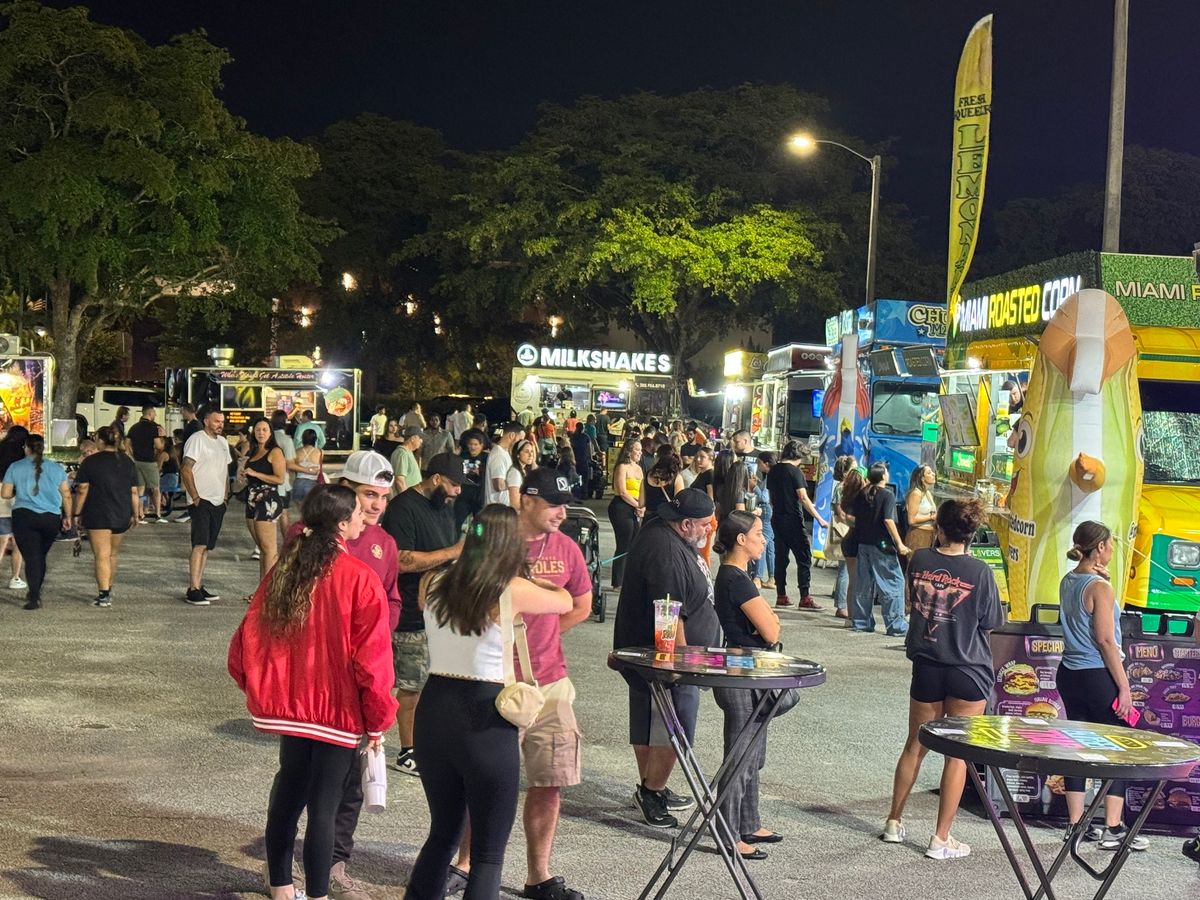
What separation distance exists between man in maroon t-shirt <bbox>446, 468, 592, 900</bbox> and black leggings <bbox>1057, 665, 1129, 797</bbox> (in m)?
2.54

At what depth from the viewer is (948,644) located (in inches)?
270

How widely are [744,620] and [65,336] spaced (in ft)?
112

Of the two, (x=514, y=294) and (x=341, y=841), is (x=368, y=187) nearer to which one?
(x=514, y=294)

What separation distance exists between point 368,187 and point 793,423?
3195 centimetres

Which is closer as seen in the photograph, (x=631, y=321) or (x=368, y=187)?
(x=631, y=321)

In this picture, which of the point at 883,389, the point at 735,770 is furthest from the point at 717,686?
the point at 883,389

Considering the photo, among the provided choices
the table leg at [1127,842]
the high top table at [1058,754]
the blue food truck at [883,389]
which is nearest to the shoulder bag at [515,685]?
the high top table at [1058,754]

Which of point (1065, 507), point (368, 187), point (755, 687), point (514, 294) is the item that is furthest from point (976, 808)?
point (368, 187)

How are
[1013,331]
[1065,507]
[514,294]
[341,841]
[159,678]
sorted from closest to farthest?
[341,841], [159,678], [1065,507], [1013,331], [514,294]

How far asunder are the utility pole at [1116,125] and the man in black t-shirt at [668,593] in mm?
11490

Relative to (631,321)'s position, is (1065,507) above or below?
below

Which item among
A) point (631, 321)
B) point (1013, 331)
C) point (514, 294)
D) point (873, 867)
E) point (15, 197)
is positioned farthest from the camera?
point (631, 321)

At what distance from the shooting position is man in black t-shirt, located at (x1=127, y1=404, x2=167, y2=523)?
2153 cm

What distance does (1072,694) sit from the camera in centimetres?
709
